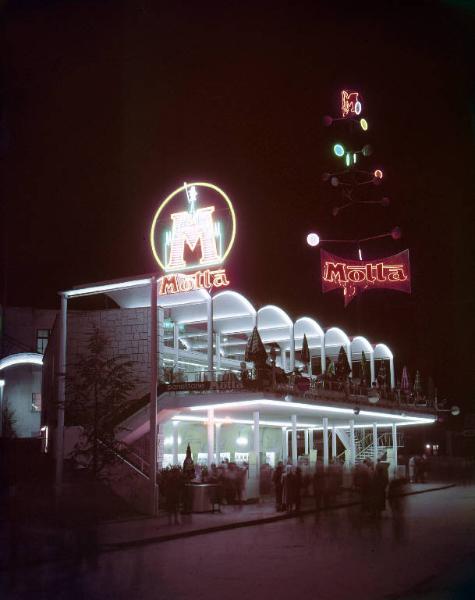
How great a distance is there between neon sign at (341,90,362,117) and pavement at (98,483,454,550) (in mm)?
14623

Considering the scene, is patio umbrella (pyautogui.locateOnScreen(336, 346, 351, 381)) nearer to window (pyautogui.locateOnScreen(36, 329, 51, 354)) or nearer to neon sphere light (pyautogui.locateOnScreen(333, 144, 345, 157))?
neon sphere light (pyautogui.locateOnScreen(333, 144, 345, 157))

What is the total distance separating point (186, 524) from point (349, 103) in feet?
53.5

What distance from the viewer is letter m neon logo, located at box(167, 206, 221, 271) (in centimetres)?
3209

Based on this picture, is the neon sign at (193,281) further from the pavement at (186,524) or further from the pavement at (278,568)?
the pavement at (278,568)

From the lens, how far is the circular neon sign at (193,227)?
1276 inches

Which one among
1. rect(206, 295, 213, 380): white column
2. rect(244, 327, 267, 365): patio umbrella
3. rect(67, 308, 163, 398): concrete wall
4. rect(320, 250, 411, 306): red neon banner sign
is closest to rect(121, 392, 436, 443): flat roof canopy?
rect(244, 327, 267, 365): patio umbrella

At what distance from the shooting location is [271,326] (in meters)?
40.4

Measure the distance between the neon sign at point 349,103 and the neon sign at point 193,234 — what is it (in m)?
7.31

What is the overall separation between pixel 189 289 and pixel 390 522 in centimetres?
1486

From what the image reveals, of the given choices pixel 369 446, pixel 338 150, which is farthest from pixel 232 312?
pixel 369 446

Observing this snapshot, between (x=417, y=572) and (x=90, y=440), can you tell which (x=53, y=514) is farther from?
(x=417, y=572)

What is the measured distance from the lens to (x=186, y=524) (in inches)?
816

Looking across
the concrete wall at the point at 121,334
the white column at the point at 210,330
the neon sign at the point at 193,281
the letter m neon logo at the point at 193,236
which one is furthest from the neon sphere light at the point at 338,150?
the concrete wall at the point at 121,334

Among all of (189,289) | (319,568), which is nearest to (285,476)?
(189,289)
